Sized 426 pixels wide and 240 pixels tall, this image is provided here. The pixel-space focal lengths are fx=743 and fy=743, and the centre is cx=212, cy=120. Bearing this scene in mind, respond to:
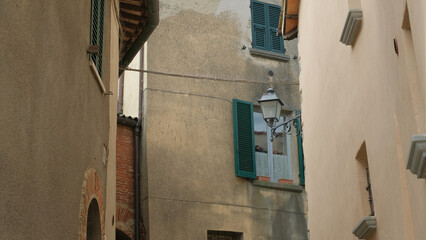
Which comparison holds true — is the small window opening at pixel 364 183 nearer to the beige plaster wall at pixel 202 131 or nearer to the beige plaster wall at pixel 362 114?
the beige plaster wall at pixel 362 114

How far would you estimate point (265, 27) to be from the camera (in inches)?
669

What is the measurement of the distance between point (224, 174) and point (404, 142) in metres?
→ 9.08

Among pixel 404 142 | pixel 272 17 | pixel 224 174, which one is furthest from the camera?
pixel 272 17

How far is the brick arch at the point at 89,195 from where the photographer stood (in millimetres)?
7320

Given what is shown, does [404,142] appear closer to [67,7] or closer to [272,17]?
[67,7]

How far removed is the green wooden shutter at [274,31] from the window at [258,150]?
172 centimetres

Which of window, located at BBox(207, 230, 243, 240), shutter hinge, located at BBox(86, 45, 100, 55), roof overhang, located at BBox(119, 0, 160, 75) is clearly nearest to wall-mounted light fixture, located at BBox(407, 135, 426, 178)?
shutter hinge, located at BBox(86, 45, 100, 55)

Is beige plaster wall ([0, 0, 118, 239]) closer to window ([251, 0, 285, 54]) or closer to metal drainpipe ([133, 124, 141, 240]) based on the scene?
metal drainpipe ([133, 124, 141, 240])

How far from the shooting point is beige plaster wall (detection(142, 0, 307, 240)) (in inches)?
565

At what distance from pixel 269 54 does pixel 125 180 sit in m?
4.66

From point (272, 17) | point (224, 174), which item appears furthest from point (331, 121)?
point (272, 17)

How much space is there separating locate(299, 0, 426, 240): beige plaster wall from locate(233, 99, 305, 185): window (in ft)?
11.2

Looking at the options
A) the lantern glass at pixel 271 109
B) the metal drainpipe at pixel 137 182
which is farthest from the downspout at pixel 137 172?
the lantern glass at pixel 271 109

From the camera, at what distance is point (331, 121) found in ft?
31.2
